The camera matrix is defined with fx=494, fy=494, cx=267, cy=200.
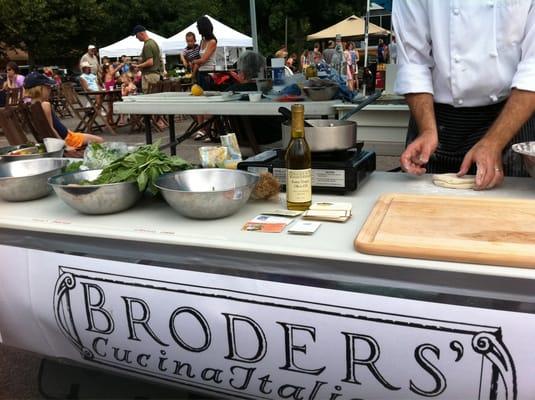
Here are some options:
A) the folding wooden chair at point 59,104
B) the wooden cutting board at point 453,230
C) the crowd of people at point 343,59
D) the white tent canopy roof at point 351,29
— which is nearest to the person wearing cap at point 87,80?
the folding wooden chair at point 59,104

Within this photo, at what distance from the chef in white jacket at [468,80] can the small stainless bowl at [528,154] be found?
0.14 ft

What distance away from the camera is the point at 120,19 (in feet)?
97.7

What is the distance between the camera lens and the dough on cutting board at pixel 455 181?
146 centimetres

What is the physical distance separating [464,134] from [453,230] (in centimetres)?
79

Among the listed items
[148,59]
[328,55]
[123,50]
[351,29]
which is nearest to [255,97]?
[148,59]

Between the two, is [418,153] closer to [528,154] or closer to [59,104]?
[528,154]

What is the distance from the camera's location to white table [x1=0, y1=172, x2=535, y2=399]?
946 mm

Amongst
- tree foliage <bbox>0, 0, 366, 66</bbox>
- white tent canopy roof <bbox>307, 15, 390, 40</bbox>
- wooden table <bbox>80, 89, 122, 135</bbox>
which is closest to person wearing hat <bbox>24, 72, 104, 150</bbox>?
wooden table <bbox>80, 89, 122, 135</bbox>

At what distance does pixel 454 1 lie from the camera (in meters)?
1.56

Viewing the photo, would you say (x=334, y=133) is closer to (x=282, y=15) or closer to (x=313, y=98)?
(x=313, y=98)

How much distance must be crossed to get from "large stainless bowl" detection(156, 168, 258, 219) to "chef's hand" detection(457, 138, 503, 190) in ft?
2.11

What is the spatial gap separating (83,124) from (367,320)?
810cm

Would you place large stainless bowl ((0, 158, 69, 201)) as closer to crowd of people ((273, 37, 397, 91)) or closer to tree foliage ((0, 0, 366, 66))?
crowd of people ((273, 37, 397, 91))

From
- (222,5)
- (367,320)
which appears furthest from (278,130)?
(222,5)
